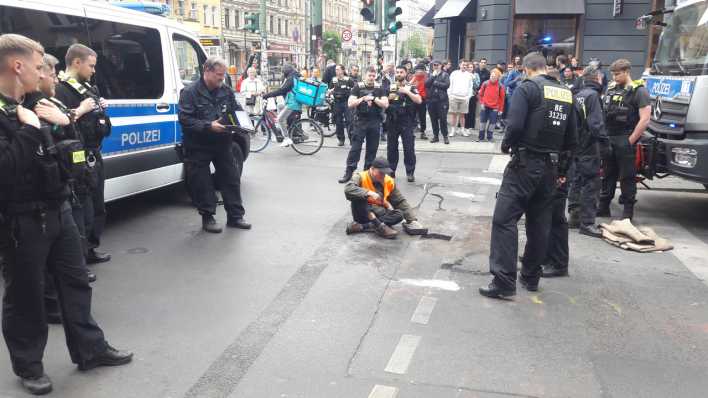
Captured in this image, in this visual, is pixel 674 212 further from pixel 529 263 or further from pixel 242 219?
pixel 242 219

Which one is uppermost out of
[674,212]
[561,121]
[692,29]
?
[692,29]

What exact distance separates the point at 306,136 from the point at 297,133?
0.20m

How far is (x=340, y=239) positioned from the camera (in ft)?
21.4

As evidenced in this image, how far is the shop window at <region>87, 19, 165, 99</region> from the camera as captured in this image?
239 inches

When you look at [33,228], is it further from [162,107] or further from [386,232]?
[162,107]

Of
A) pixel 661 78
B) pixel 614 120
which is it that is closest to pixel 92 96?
pixel 614 120

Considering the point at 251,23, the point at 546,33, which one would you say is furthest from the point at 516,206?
the point at 251,23

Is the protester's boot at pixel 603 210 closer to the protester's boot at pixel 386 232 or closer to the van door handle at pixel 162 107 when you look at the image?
the protester's boot at pixel 386 232

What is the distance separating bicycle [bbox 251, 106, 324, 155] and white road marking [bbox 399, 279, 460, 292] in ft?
23.3

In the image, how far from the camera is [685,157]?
704 cm

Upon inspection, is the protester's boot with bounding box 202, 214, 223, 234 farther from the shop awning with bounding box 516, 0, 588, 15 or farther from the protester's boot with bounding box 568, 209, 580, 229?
the shop awning with bounding box 516, 0, 588, 15

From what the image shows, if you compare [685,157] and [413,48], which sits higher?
[413,48]

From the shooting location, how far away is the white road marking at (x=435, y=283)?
514 cm

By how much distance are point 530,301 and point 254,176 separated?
19.3ft
